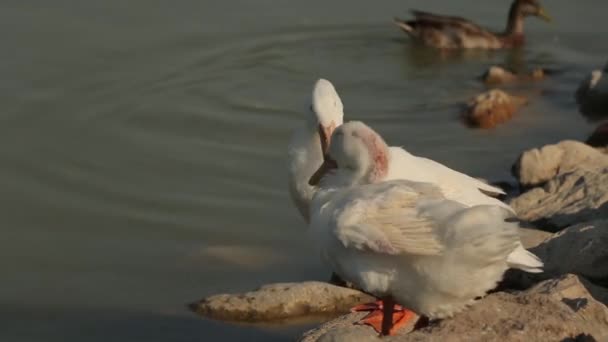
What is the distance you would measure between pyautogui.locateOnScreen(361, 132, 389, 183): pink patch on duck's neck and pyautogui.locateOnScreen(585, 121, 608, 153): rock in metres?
4.79

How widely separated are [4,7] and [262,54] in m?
3.05

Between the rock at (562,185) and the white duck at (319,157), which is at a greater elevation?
the white duck at (319,157)

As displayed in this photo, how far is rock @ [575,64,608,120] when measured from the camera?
13.5m

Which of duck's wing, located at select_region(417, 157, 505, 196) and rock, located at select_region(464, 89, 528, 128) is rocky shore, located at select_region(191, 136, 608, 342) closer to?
duck's wing, located at select_region(417, 157, 505, 196)

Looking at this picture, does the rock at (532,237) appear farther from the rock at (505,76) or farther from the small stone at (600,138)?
the rock at (505,76)

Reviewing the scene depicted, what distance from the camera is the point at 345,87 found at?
559 inches

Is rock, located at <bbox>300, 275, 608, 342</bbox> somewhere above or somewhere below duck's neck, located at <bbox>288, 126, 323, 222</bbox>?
below

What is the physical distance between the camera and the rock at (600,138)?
38.4 ft

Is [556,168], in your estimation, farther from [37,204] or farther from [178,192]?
[37,204]

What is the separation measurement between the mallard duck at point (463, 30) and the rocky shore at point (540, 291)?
469 centimetres

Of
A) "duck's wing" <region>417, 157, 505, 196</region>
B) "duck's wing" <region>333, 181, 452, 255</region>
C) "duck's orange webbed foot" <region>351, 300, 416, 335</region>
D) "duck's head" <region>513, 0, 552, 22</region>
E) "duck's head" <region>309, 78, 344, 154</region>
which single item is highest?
→ "duck's head" <region>513, 0, 552, 22</region>

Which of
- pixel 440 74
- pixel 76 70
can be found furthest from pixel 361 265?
pixel 440 74

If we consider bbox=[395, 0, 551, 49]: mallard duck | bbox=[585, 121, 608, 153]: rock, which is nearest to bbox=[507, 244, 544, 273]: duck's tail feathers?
bbox=[585, 121, 608, 153]: rock

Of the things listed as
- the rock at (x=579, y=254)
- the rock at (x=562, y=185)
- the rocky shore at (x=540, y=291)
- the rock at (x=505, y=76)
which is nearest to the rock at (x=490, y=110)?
the rock at (x=505, y=76)
